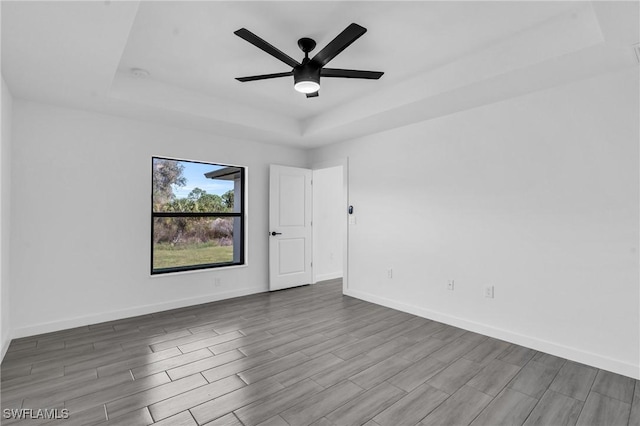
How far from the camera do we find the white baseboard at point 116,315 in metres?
3.28

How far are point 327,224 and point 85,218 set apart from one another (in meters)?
3.89

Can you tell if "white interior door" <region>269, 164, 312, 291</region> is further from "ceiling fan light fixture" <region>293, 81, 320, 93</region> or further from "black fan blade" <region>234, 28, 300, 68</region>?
"black fan blade" <region>234, 28, 300, 68</region>

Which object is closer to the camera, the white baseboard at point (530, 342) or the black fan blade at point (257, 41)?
the black fan blade at point (257, 41)

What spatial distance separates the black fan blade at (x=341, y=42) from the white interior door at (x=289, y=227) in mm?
2795

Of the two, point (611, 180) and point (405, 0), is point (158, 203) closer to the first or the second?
point (405, 0)

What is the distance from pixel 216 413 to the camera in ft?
6.57

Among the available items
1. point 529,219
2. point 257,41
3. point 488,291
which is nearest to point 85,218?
point 257,41

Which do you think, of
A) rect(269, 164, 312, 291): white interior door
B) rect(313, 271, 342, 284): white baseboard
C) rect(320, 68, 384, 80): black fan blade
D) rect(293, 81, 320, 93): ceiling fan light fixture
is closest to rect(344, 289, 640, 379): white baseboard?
rect(269, 164, 312, 291): white interior door

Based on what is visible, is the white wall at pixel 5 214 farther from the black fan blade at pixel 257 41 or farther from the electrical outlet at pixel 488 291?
the electrical outlet at pixel 488 291

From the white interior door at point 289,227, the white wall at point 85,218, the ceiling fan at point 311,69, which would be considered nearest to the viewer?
the ceiling fan at point 311,69

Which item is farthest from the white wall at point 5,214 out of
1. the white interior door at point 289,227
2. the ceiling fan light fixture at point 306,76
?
the white interior door at point 289,227

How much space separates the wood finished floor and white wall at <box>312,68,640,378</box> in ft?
0.98

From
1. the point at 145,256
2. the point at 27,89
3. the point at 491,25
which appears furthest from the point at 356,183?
the point at 27,89

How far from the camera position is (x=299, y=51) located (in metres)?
2.82
